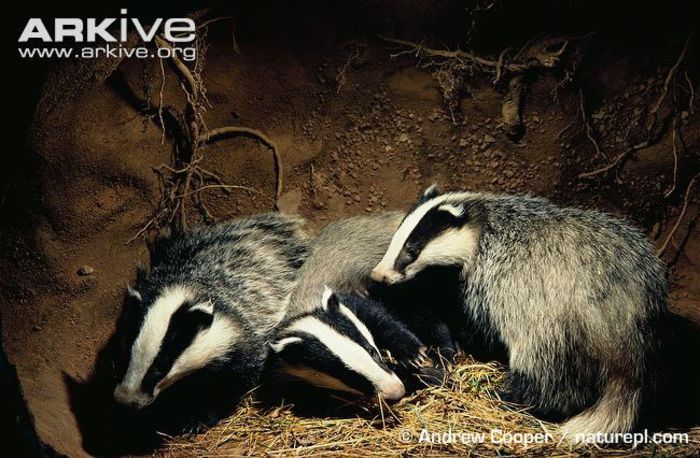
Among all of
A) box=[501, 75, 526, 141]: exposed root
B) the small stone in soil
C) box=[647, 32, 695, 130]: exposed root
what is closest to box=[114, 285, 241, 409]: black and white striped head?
the small stone in soil

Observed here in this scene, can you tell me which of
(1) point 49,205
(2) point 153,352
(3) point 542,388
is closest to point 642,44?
(3) point 542,388

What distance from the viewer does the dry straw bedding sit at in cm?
276

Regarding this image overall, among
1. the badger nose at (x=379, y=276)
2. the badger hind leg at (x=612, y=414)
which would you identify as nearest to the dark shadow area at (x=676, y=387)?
the badger hind leg at (x=612, y=414)

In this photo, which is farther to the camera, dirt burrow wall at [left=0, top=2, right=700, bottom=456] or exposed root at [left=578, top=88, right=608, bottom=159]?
exposed root at [left=578, top=88, right=608, bottom=159]

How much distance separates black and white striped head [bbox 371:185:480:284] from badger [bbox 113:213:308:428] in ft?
2.31

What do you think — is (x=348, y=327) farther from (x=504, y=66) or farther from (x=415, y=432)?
(x=504, y=66)

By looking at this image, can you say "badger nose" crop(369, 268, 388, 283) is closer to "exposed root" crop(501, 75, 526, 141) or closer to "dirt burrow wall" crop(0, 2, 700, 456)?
"dirt burrow wall" crop(0, 2, 700, 456)

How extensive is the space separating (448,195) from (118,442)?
81.4 inches

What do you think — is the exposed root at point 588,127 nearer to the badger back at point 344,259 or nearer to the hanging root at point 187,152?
the badger back at point 344,259

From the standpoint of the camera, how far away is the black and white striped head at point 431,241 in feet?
10.5

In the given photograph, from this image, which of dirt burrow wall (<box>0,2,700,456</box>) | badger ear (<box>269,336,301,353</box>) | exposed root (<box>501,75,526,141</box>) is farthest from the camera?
exposed root (<box>501,75,526,141</box>)

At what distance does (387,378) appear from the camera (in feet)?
9.25

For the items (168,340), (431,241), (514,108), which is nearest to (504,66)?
(514,108)

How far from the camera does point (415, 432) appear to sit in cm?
293
